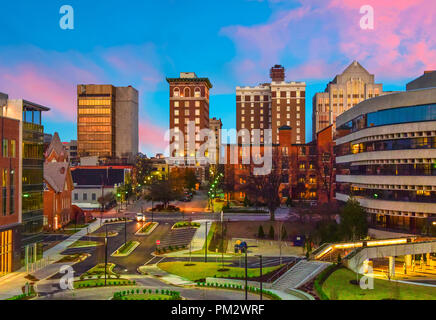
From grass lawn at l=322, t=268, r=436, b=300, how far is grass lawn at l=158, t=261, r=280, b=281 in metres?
7.72

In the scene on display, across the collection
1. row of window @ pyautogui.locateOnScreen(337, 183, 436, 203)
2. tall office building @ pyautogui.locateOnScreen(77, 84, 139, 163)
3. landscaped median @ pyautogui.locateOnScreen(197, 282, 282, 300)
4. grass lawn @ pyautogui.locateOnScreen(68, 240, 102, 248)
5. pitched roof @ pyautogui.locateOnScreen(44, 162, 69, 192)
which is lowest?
grass lawn @ pyautogui.locateOnScreen(68, 240, 102, 248)

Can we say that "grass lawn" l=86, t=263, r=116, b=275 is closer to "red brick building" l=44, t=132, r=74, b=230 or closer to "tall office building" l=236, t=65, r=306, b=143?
"red brick building" l=44, t=132, r=74, b=230

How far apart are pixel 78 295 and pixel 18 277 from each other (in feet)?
36.5

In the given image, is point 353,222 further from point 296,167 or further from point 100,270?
point 296,167

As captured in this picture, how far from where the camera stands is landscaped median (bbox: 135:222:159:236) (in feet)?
209

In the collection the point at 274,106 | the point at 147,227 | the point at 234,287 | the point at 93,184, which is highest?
the point at 274,106

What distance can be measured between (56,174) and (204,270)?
142ft

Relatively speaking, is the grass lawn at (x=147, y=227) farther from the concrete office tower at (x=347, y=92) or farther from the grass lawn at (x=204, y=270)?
the concrete office tower at (x=347, y=92)

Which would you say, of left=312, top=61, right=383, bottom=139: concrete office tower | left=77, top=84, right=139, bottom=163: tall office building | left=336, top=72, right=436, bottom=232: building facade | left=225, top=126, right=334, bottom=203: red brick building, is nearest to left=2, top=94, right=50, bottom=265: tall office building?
left=336, top=72, right=436, bottom=232: building facade

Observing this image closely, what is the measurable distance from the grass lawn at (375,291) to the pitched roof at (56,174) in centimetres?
5100

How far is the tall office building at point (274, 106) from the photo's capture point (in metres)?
154

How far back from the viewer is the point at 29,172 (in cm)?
4550

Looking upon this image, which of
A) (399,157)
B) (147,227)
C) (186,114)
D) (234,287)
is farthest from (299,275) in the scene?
(186,114)
